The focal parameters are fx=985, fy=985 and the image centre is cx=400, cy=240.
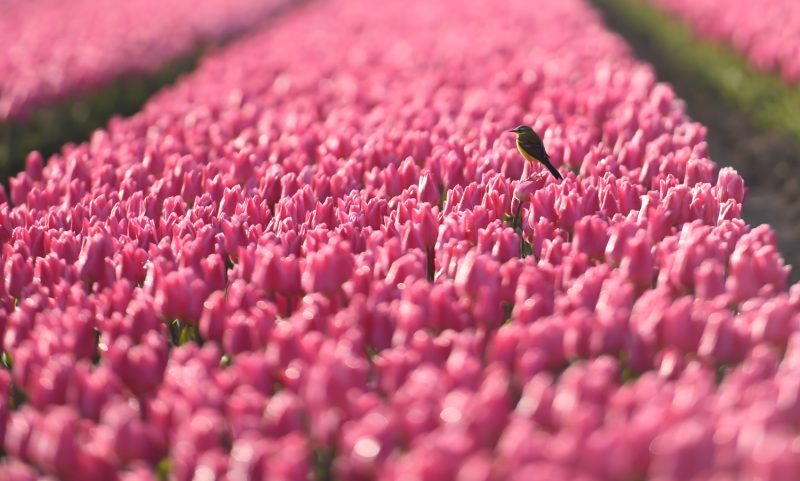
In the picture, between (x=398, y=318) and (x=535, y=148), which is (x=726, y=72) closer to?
(x=535, y=148)

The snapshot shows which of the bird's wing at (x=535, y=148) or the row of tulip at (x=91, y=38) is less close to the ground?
the row of tulip at (x=91, y=38)

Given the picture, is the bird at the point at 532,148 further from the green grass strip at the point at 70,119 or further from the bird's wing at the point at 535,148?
the green grass strip at the point at 70,119

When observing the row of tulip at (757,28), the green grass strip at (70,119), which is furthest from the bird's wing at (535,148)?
the row of tulip at (757,28)

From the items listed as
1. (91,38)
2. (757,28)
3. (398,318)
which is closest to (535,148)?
(398,318)

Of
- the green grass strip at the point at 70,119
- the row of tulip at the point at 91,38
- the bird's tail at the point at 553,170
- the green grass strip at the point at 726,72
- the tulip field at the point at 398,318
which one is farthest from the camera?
the green grass strip at the point at 726,72

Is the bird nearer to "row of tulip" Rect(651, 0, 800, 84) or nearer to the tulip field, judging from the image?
the tulip field

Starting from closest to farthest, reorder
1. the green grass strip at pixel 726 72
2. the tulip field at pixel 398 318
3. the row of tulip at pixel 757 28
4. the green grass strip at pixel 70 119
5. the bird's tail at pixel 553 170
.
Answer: the tulip field at pixel 398 318
the bird's tail at pixel 553 170
the green grass strip at pixel 70 119
the green grass strip at pixel 726 72
the row of tulip at pixel 757 28

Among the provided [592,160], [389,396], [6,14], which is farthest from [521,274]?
[6,14]
